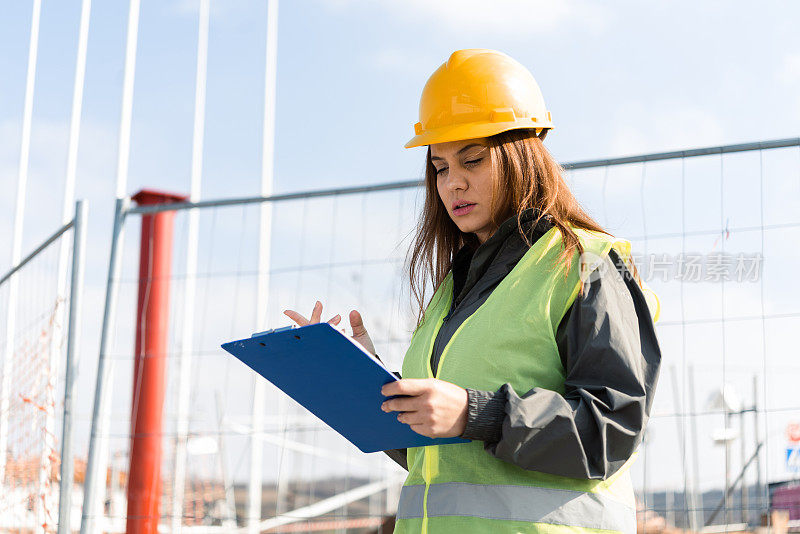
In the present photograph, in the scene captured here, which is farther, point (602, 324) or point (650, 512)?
point (650, 512)

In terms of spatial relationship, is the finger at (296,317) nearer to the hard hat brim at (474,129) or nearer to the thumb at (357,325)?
the thumb at (357,325)

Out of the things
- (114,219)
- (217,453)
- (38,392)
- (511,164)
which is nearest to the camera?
(511,164)

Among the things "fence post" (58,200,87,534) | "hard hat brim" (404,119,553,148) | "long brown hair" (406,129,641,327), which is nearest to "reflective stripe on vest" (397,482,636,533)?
"long brown hair" (406,129,641,327)

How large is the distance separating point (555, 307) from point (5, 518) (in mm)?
7208

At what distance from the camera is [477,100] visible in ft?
6.65

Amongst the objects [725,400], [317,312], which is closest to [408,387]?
[317,312]

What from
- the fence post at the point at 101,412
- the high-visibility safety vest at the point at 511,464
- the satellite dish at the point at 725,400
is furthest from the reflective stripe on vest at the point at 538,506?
the fence post at the point at 101,412

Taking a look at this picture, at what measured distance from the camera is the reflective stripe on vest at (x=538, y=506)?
5.39 feet

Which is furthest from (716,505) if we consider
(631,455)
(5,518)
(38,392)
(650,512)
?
(5,518)

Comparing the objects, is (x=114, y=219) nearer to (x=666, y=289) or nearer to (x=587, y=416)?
(x=666, y=289)

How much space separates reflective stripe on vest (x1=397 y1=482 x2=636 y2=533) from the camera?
5.39 ft

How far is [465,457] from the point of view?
175 cm

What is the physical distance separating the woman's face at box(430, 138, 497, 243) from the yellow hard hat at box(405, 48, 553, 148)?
0.04 m

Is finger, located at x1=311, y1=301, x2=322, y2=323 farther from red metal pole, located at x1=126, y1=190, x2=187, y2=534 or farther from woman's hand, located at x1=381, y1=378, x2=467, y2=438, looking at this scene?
red metal pole, located at x1=126, y1=190, x2=187, y2=534
